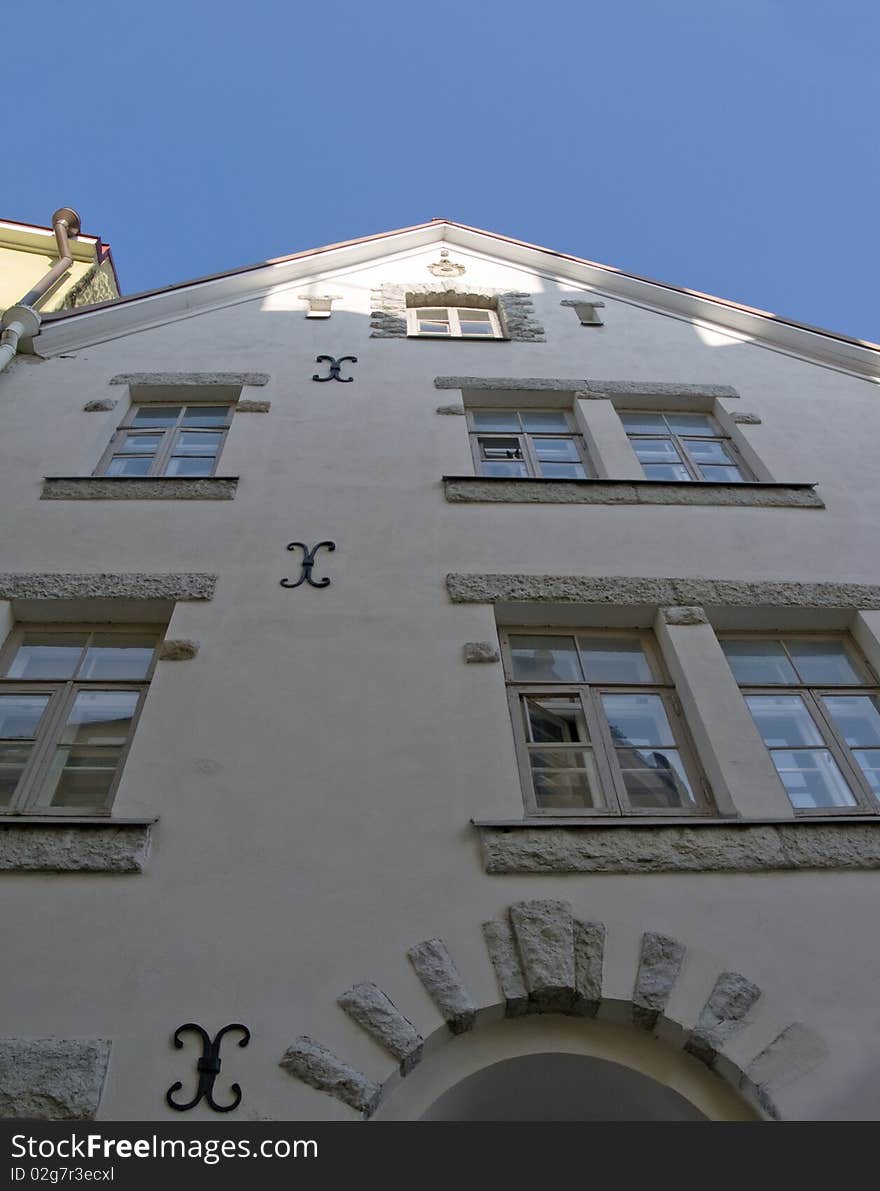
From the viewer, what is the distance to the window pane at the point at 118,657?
19.6 feet

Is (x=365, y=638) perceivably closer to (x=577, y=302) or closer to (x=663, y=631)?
(x=663, y=631)

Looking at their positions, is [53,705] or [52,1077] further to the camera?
[53,705]

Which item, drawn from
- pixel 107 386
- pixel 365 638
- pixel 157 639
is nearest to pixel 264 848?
pixel 365 638

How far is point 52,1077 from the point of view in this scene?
3869 millimetres

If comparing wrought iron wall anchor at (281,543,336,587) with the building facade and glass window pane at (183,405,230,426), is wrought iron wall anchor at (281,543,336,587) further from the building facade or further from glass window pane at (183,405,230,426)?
glass window pane at (183,405,230,426)

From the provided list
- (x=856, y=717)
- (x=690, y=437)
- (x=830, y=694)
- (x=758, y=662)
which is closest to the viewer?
(x=856, y=717)

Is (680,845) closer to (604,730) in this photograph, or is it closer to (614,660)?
(604,730)

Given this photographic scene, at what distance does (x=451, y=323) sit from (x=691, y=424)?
3.34 meters

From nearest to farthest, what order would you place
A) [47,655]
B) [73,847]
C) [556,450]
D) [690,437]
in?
[73,847], [47,655], [556,450], [690,437]

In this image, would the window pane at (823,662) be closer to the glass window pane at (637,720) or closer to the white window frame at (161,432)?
the glass window pane at (637,720)

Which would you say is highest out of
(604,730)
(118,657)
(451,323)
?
(451,323)

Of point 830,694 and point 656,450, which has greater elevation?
point 656,450

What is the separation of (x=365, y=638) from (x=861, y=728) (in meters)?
3.17

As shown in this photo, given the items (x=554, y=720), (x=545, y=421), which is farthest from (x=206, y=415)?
(x=554, y=720)
